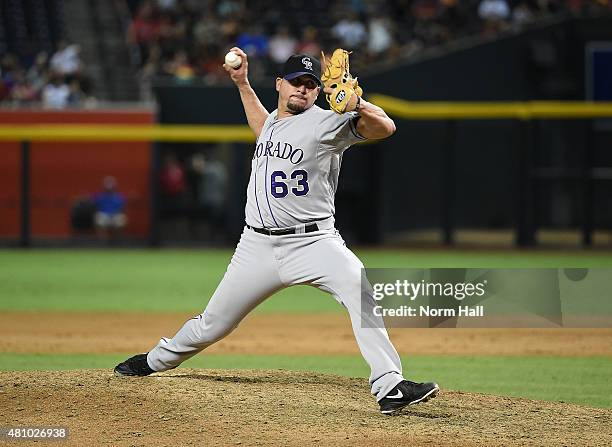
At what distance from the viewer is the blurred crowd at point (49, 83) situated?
59.1ft

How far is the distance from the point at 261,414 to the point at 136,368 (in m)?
0.96

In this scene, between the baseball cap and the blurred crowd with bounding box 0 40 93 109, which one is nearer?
the baseball cap

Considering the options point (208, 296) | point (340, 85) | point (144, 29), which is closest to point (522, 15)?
point (144, 29)

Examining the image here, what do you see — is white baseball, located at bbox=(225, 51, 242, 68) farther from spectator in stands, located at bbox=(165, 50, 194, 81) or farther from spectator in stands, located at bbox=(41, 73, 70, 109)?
spectator in stands, located at bbox=(41, 73, 70, 109)

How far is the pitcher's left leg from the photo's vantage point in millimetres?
5297

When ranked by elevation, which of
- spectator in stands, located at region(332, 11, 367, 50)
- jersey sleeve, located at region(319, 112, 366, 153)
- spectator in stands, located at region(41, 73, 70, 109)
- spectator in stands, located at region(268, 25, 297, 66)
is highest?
spectator in stands, located at region(332, 11, 367, 50)

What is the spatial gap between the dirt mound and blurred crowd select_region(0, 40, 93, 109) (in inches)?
484

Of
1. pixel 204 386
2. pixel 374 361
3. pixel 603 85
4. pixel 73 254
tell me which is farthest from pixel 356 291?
pixel 603 85

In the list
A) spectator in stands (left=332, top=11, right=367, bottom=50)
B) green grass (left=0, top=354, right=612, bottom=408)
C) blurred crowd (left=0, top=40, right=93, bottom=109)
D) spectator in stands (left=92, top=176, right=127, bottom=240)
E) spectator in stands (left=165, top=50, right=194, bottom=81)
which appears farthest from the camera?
spectator in stands (left=332, top=11, right=367, bottom=50)

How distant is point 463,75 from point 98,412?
14.5 metres

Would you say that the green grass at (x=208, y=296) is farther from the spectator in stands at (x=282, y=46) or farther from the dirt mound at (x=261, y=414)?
the spectator in stands at (x=282, y=46)

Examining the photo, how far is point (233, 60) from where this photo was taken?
19.5 feet

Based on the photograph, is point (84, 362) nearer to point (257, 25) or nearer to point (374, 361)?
point (374, 361)

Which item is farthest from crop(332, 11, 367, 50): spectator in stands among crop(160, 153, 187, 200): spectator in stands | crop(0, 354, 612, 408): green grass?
crop(0, 354, 612, 408): green grass
